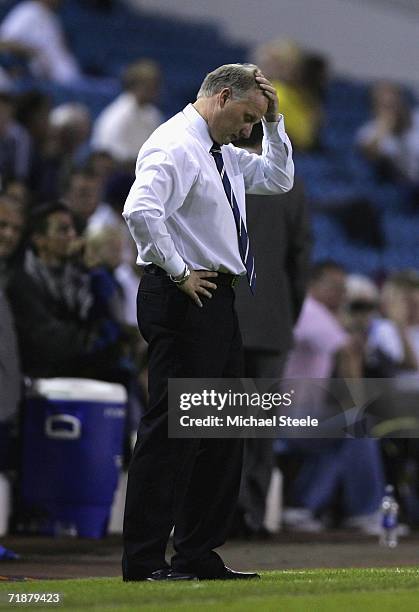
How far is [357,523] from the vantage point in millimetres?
9180

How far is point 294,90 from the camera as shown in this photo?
14.5 metres

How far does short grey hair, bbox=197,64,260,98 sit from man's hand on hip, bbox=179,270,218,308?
621 millimetres

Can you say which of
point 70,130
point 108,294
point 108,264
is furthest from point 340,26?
point 108,294

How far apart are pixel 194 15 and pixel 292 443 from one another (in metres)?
9.66

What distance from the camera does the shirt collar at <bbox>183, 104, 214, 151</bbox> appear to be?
16.9ft

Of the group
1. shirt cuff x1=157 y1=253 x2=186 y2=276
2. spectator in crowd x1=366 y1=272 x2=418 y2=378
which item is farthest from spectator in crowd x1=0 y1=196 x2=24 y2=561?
spectator in crowd x1=366 y1=272 x2=418 y2=378

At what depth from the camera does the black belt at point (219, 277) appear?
16.6 ft

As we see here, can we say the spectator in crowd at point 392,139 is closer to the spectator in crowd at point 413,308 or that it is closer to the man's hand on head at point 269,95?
the spectator in crowd at point 413,308

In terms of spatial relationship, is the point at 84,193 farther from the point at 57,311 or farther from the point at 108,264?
the point at 57,311

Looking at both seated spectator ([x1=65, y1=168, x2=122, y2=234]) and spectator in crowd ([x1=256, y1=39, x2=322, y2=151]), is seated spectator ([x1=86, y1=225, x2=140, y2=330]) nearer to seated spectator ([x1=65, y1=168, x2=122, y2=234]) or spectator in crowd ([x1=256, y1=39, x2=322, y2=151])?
seated spectator ([x1=65, y1=168, x2=122, y2=234])

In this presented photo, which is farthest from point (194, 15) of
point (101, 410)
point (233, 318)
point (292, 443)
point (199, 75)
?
point (233, 318)

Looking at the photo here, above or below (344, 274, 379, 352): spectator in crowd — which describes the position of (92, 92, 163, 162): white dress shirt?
above

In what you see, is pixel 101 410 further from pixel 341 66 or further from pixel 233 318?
pixel 341 66

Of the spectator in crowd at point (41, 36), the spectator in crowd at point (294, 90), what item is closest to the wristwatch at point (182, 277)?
the spectator in crowd at point (294, 90)
